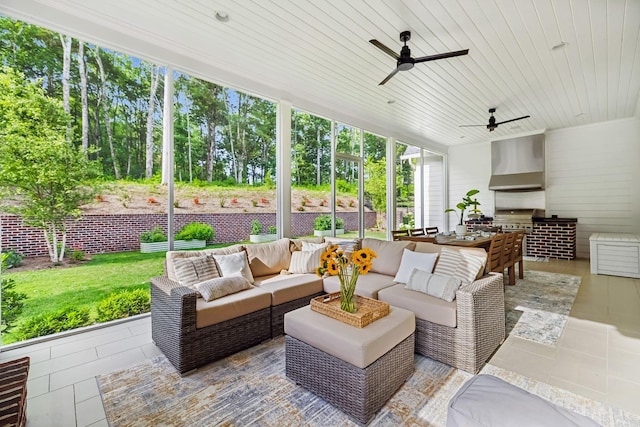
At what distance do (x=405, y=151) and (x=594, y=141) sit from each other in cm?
427

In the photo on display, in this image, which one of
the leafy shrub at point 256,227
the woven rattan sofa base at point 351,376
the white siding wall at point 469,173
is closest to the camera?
the woven rattan sofa base at point 351,376

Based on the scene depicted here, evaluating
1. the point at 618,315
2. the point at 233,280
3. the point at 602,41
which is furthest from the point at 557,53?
the point at 233,280

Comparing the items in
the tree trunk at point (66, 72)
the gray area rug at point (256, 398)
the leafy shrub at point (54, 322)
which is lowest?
the gray area rug at point (256, 398)

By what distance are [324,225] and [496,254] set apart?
273cm

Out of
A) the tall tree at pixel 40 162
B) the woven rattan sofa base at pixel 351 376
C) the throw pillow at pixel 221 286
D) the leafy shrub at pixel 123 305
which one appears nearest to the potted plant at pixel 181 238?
the leafy shrub at pixel 123 305

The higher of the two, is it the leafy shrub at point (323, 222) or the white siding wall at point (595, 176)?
the white siding wall at point (595, 176)

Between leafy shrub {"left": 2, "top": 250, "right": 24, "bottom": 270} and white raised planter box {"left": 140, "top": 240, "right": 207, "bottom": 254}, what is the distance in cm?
99

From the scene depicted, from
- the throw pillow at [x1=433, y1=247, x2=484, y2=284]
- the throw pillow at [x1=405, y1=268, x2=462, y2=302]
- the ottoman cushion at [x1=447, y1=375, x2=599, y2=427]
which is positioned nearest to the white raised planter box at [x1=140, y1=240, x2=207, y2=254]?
the throw pillow at [x1=405, y1=268, x2=462, y2=302]

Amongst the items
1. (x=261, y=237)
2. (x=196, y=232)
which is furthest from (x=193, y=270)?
(x=261, y=237)

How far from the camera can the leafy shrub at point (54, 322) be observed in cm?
269

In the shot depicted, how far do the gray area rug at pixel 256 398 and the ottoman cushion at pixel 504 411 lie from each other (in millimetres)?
827

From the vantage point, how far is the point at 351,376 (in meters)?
1.77

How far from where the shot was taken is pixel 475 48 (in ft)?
10.8

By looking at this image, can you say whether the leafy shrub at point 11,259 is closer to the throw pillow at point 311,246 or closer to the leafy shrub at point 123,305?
the leafy shrub at point 123,305
